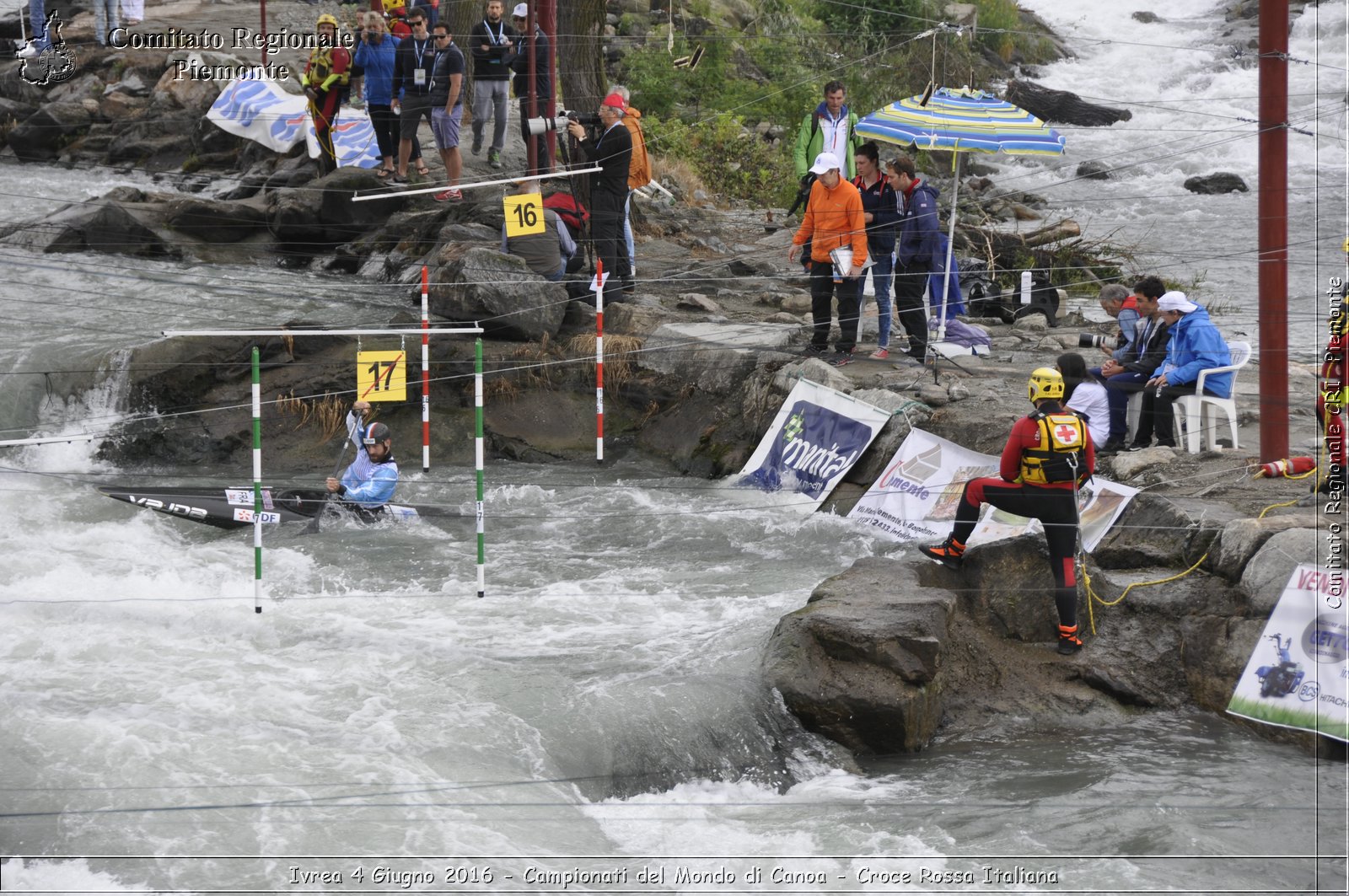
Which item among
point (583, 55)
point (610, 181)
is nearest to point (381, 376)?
point (610, 181)

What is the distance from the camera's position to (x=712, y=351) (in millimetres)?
12391

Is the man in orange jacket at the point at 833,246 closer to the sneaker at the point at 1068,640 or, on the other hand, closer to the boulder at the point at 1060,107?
the sneaker at the point at 1068,640

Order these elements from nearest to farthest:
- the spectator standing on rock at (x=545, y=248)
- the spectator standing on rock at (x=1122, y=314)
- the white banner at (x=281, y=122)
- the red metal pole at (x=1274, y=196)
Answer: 1. the red metal pole at (x=1274, y=196)
2. the spectator standing on rock at (x=1122, y=314)
3. the spectator standing on rock at (x=545, y=248)
4. the white banner at (x=281, y=122)

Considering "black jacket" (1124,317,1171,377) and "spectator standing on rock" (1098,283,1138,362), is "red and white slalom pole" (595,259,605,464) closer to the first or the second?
"spectator standing on rock" (1098,283,1138,362)

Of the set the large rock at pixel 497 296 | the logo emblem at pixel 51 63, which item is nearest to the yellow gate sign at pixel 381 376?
the large rock at pixel 497 296

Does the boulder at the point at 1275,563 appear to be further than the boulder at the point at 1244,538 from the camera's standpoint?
No

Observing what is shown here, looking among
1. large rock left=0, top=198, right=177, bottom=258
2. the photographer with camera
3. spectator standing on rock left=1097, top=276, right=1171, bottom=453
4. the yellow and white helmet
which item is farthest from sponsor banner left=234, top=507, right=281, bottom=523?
large rock left=0, top=198, right=177, bottom=258

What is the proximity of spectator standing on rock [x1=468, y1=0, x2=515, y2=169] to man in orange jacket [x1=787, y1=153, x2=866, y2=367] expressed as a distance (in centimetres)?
495

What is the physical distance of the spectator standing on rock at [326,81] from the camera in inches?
613

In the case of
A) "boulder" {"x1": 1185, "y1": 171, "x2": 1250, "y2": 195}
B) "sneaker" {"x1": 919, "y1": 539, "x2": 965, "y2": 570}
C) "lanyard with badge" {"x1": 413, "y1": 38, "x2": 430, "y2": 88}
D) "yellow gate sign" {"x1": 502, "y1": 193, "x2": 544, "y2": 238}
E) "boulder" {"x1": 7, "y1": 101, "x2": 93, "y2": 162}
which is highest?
"lanyard with badge" {"x1": 413, "y1": 38, "x2": 430, "y2": 88}

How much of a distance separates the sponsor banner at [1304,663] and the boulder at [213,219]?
42.8ft

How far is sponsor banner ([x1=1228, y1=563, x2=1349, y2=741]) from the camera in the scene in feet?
22.1

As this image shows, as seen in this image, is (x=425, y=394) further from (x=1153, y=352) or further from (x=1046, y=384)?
(x=1153, y=352)

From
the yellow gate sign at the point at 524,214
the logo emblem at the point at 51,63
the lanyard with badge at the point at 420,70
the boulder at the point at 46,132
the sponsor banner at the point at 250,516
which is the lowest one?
→ the sponsor banner at the point at 250,516
